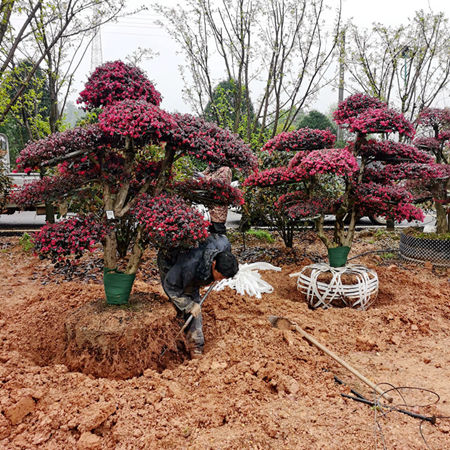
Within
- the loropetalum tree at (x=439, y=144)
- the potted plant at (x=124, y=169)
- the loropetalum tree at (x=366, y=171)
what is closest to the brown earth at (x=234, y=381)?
the potted plant at (x=124, y=169)

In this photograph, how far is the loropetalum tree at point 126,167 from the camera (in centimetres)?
247

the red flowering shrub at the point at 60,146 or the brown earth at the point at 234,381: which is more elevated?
the red flowering shrub at the point at 60,146

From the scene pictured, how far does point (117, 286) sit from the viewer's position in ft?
9.56

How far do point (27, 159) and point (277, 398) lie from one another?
90.5 inches

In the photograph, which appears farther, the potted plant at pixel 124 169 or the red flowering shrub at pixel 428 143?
the red flowering shrub at pixel 428 143

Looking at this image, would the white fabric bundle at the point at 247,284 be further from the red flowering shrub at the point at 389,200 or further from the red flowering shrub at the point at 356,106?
the red flowering shrub at the point at 356,106

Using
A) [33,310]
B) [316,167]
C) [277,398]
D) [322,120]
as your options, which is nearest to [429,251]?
[316,167]

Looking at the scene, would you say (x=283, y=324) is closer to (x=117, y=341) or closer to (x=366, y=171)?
(x=117, y=341)

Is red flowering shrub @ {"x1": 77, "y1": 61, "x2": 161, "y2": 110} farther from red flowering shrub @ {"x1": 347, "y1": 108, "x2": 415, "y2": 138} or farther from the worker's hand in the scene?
red flowering shrub @ {"x1": 347, "y1": 108, "x2": 415, "y2": 138}

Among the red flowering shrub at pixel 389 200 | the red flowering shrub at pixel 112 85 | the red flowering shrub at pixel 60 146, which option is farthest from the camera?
the red flowering shrub at pixel 389 200

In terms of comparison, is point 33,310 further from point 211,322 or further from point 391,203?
point 391,203

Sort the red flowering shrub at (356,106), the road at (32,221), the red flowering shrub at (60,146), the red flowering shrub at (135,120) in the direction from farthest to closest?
the road at (32,221) < the red flowering shrub at (356,106) < the red flowering shrub at (60,146) < the red flowering shrub at (135,120)

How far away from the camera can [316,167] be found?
3.58 m

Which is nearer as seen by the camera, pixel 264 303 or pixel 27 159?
pixel 27 159
